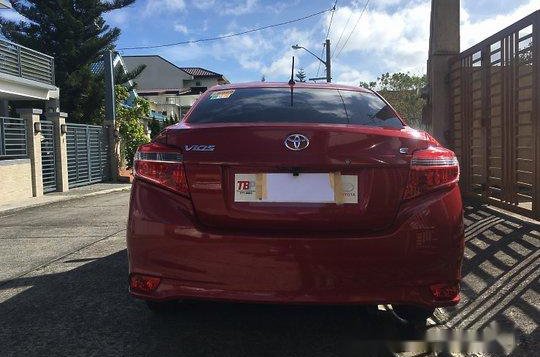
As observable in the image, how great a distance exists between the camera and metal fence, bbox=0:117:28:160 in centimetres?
1341

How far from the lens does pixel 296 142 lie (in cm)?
276

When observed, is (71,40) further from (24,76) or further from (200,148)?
(200,148)

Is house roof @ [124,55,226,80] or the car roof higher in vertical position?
house roof @ [124,55,226,80]

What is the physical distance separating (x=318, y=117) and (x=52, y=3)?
23479 mm

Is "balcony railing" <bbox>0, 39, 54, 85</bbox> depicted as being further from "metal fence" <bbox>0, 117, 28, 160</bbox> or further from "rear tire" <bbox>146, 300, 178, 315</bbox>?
"rear tire" <bbox>146, 300, 178, 315</bbox>

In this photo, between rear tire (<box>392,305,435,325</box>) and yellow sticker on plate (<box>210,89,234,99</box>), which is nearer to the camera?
rear tire (<box>392,305,435,325</box>)

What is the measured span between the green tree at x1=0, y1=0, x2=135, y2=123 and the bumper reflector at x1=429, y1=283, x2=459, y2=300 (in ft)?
74.4

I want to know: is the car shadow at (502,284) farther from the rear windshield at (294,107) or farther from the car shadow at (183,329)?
the rear windshield at (294,107)

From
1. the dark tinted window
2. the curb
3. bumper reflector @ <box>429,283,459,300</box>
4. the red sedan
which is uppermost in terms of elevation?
the dark tinted window

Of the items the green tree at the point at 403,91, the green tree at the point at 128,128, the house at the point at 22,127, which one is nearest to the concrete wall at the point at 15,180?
the house at the point at 22,127

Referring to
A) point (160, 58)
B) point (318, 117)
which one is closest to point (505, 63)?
point (318, 117)

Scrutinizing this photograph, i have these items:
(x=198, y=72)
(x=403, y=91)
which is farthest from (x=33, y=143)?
(x=198, y=72)

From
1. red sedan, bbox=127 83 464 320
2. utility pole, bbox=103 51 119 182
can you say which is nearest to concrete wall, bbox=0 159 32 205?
utility pole, bbox=103 51 119 182

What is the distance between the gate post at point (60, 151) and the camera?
53.9 feet
